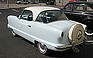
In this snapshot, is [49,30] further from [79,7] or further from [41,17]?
[79,7]

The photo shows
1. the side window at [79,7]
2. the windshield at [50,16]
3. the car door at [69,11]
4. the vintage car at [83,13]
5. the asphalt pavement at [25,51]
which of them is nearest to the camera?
the asphalt pavement at [25,51]

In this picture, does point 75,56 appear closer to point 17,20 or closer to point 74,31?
point 74,31

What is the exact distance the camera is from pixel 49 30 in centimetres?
579

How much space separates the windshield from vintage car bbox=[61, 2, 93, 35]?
9.81 feet

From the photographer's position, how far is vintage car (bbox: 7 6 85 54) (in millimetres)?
5621

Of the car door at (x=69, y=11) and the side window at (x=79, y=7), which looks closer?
the side window at (x=79, y=7)

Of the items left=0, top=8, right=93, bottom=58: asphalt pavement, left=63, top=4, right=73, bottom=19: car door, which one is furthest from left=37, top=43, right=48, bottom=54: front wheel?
left=63, top=4, right=73, bottom=19: car door

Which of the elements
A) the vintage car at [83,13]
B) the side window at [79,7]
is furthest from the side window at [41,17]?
the side window at [79,7]

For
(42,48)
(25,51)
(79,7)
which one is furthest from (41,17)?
(79,7)

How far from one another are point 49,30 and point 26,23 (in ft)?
4.97

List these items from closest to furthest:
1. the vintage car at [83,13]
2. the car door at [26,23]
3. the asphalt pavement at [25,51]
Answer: the asphalt pavement at [25,51]
the car door at [26,23]
the vintage car at [83,13]

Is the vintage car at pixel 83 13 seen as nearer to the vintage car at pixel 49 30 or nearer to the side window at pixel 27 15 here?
the vintage car at pixel 49 30

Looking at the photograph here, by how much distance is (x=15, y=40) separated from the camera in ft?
26.5

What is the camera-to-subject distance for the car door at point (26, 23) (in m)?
6.80
